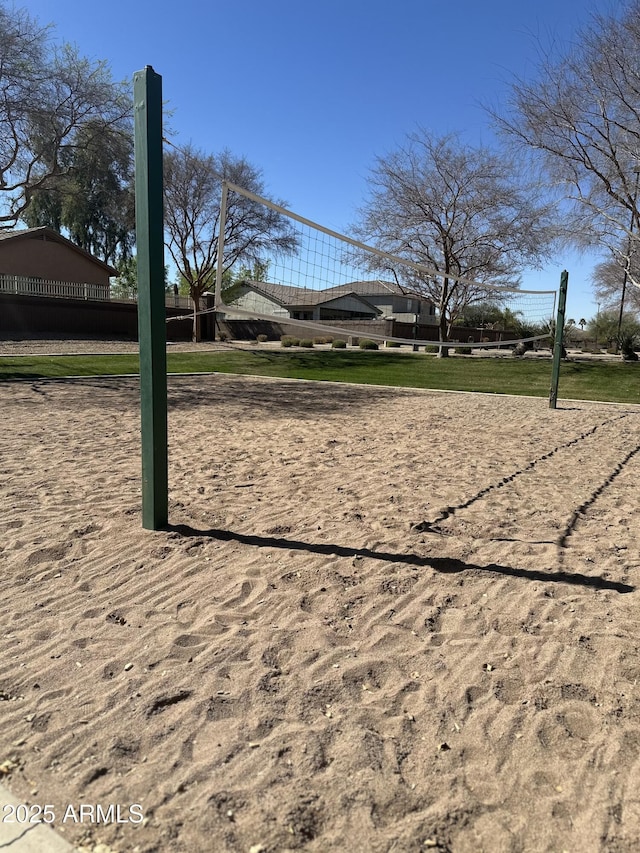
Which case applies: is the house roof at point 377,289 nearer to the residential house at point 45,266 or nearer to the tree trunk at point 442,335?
the tree trunk at point 442,335

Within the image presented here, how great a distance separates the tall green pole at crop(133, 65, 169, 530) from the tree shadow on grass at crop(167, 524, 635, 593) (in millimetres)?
394

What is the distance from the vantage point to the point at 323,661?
2535 millimetres

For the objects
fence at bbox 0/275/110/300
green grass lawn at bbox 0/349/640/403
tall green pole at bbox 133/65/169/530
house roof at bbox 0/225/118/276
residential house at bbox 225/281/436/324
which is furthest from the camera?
residential house at bbox 225/281/436/324

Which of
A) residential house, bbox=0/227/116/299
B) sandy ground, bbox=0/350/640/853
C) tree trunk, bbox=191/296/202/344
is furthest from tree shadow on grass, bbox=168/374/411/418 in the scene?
tree trunk, bbox=191/296/202/344

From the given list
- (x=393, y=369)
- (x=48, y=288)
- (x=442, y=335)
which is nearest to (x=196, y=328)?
(x=48, y=288)

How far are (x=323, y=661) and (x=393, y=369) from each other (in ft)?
63.2

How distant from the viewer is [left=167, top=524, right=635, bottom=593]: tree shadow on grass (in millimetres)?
3354

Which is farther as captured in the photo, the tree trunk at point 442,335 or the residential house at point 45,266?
the residential house at point 45,266

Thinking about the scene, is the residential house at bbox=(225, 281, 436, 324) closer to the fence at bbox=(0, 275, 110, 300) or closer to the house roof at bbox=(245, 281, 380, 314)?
the house roof at bbox=(245, 281, 380, 314)

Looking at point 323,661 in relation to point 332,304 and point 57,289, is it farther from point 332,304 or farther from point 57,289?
point 332,304

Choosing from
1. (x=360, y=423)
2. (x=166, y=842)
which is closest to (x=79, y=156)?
(x=360, y=423)

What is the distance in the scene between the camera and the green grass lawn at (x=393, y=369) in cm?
1563

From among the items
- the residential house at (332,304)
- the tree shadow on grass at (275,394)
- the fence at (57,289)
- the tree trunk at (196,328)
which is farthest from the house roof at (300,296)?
the tree shadow on grass at (275,394)

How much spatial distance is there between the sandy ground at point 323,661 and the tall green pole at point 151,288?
0.39 meters
